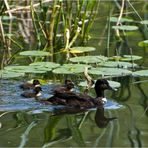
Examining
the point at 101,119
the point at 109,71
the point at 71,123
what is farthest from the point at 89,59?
the point at 71,123

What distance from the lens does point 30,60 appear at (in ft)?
26.9

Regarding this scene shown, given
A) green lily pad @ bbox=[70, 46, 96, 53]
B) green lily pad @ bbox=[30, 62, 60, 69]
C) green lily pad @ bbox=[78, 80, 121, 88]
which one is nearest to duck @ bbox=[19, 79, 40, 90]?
green lily pad @ bbox=[78, 80, 121, 88]

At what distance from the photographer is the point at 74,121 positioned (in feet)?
17.6

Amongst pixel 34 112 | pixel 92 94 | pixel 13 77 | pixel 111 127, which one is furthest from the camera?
pixel 13 77

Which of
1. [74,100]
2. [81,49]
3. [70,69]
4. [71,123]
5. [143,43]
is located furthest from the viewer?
[143,43]

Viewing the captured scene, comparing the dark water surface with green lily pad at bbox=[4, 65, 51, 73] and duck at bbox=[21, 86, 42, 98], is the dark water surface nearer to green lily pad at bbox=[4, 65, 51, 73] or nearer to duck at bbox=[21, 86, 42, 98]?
duck at bbox=[21, 86, 42, 98]

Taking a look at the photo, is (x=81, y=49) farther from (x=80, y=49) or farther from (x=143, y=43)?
(x=143, y=43)

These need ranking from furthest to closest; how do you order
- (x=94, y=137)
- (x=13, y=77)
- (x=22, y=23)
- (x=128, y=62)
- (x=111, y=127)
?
1. (x=22, y=23)
2. (x=128, y=62)
3. (x=13, y=77)
4. (x=111, y=127)
5. (x=94, y=137)

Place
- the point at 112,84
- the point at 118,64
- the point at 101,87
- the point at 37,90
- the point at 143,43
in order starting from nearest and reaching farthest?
the point at 101,87
the point at 37,90
the point at 112,84
the point at 118,64
the point at 143,43

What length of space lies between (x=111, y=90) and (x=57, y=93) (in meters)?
0.78

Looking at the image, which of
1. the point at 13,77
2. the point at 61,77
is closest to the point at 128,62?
the point at 61,77

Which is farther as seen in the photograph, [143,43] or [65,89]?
[143,43]

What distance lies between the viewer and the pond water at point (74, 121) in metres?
4.73

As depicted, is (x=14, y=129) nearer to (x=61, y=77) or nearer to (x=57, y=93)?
(x=57, y=93)
